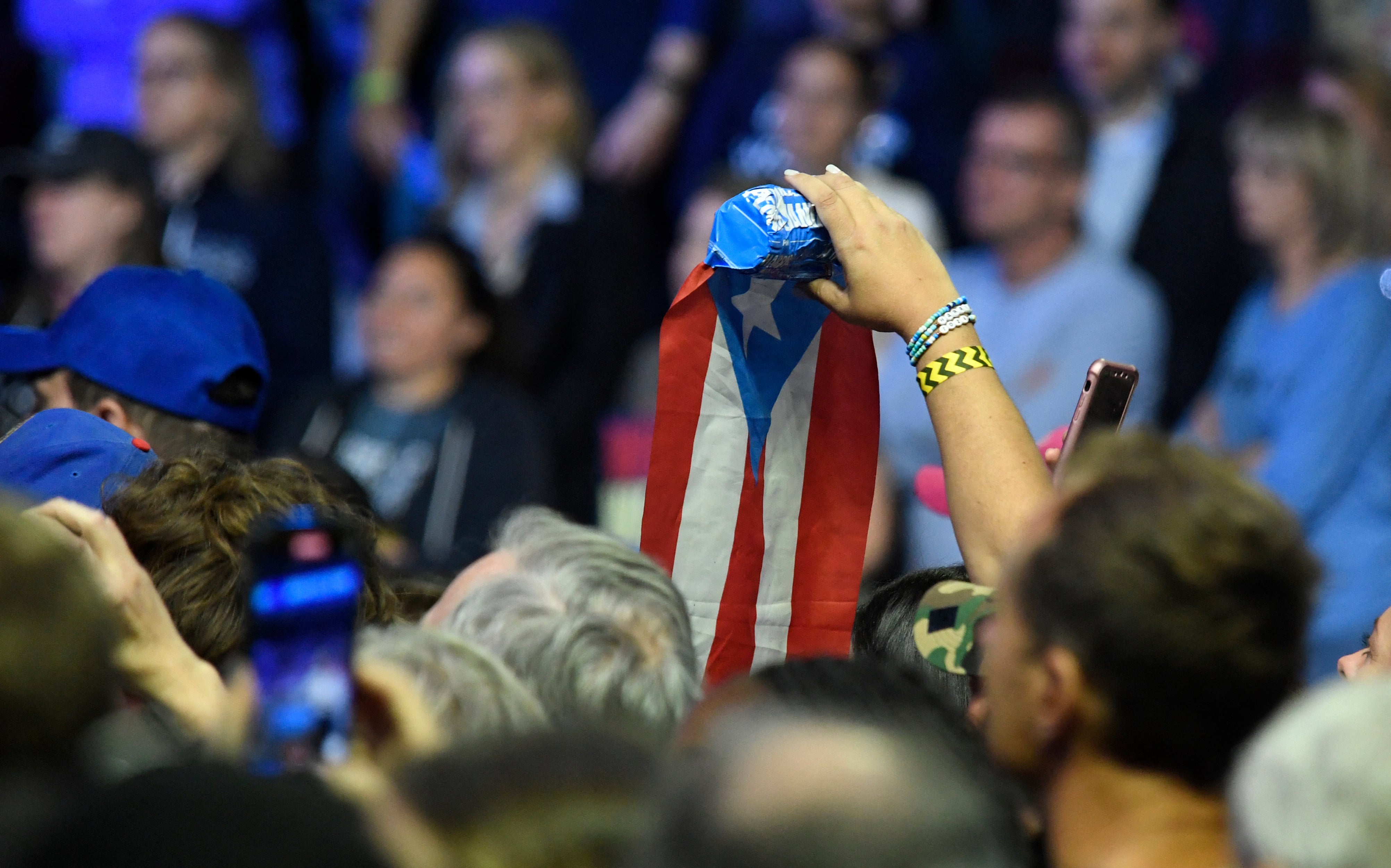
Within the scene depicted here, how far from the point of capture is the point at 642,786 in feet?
4.72

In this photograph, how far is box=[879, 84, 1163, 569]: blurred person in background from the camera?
5.12 m

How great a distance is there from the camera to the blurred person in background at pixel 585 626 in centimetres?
Answer: 205

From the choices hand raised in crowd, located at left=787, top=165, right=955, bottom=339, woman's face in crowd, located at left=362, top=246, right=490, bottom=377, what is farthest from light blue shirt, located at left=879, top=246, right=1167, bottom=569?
hand raised in crowd, located at left=787, top=165, right=955, bottom=339

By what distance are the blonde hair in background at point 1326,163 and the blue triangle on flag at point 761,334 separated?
304 centimetres

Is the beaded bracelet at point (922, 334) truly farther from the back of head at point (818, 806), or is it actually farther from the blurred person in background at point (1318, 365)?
the blurred person in background at point (1318, 365)

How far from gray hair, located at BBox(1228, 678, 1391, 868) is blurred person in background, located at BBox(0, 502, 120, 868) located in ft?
3.19

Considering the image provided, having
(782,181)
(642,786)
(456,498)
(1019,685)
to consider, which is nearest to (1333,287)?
(782,181)

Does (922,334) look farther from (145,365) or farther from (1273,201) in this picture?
(1273,201)

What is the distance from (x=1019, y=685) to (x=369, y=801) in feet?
2.26

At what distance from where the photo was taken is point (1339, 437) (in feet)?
15.9

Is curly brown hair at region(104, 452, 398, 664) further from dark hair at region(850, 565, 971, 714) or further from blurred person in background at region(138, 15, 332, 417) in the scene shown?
blurred person in background at region(138, 15, 332, 417)

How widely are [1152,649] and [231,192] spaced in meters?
5.16

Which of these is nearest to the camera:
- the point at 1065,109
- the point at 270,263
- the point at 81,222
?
the point at 81,222

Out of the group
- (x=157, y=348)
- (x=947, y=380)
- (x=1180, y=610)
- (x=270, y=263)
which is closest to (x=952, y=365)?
(x=947, y=380)
